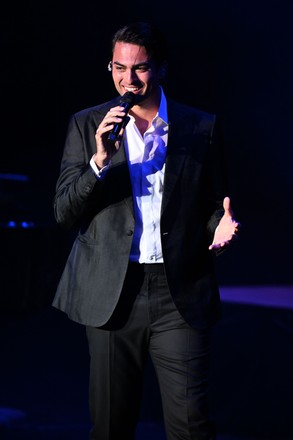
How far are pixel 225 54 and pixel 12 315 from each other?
227cm

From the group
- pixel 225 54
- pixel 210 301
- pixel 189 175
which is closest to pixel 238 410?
pixel 210 301

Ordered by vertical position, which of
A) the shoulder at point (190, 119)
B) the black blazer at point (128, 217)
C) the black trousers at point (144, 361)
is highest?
the shoulder at point (190, 119)

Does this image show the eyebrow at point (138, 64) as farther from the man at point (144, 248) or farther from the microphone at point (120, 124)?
the microphone at point (120, 124)

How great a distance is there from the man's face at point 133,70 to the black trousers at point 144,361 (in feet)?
1.62

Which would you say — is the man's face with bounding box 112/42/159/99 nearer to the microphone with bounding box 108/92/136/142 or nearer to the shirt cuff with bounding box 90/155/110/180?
the microphone with bounding box 108/92/136/142

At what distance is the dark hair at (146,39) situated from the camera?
2.01 metres

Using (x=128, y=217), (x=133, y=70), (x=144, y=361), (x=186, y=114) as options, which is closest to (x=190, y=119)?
(x=186, y=114)

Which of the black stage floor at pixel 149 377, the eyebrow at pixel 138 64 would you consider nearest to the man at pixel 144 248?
the eyebrow at pixel 138 64

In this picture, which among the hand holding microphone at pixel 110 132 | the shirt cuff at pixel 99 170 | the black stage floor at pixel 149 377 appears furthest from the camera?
the black stage floor at pixel 149 377

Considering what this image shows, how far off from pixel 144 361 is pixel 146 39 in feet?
3.06

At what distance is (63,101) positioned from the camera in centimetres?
510

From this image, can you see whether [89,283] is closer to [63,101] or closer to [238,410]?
[238,410]

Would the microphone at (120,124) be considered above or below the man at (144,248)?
above

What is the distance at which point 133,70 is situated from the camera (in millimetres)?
1975
